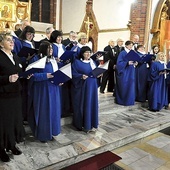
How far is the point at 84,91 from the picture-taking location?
11.9 ft

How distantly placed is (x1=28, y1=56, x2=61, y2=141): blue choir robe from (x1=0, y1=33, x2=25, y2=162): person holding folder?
38 centimetres

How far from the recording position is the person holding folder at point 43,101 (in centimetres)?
307

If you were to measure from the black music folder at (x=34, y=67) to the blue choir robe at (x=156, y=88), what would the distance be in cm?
292

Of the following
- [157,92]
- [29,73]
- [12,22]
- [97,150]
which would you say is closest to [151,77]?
[157,92]

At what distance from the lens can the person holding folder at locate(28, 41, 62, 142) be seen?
10.1 feet

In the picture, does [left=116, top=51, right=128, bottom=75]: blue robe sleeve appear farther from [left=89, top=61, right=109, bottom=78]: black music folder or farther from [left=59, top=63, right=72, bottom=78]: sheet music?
[left=59, top=63, right=72, bottom=78]: sheet music

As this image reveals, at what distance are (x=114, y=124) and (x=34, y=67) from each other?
7.00 feet

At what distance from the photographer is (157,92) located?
A: 17.2 feet

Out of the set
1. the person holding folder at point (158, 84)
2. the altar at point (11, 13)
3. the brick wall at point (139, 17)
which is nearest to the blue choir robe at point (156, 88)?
the person holding folder at point (158, 84)

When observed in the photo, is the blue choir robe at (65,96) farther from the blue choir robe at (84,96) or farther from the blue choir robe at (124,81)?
the blue choir robe at (124,81)

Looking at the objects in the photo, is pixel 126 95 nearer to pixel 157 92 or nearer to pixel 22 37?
pixel 157 92

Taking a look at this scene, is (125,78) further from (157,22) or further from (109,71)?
(157,22)

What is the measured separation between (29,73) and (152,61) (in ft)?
11.1

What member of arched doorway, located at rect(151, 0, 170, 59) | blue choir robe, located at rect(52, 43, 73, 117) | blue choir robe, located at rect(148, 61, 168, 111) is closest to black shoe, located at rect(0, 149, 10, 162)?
blue choir robe, located at rect(52, 43, 73, 117)
